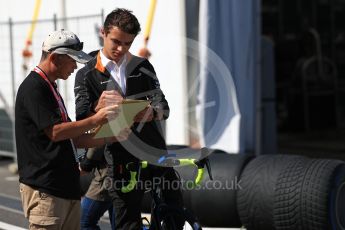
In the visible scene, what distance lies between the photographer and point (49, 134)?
3715mm

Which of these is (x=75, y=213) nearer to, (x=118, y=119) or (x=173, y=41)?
(x=118, y=119)

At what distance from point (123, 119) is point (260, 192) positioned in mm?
2237

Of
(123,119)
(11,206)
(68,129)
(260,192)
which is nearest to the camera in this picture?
(68,129)

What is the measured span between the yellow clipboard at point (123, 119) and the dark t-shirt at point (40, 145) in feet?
0.85

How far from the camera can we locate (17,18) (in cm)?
1109

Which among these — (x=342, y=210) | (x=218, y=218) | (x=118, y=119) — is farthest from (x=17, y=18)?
(x=118, y=119)

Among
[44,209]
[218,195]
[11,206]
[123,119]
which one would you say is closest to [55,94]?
[123,119]

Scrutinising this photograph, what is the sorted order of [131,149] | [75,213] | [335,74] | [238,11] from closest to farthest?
[75,213]
[131,149]
[238,11]
[335,74]

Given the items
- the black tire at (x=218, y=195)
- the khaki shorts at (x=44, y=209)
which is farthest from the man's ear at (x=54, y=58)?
the black tire at (x=218, y=195)

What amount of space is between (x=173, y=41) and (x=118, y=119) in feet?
15.8

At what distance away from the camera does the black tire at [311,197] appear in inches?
220

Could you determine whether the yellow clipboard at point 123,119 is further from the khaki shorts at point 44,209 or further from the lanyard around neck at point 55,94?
the khaki shorts at point 44,209

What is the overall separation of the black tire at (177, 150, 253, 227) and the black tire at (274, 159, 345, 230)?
50 cm

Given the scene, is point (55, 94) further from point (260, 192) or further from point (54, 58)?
point (260, 192)
